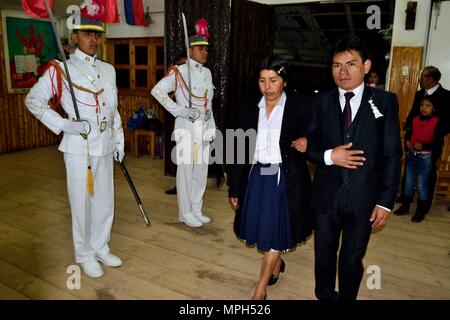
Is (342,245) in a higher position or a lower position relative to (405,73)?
lower

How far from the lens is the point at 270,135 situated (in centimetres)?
233

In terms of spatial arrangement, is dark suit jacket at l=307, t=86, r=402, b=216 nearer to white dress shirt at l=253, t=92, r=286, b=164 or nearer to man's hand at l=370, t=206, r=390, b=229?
man's hand at l=370, t=206, r=390, b=229

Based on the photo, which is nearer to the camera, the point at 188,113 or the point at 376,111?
the point at 376,111

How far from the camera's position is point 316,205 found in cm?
225

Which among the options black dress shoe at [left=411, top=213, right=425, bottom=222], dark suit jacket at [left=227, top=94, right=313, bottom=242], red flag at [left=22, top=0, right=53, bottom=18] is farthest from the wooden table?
dark suit jacket at [left=227, top=94, right=313, bottom=242]

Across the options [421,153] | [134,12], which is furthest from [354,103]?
[134,12]

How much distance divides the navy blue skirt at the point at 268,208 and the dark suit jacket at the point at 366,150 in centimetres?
24

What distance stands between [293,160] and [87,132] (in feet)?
4.76

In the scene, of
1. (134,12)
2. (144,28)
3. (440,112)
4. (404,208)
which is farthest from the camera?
(144,28)

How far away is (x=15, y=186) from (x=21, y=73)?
2.87 m

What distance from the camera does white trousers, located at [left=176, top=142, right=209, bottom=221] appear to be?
3770mm

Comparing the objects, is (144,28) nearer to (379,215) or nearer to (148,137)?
(148,137)

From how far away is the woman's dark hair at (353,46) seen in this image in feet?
6.55
